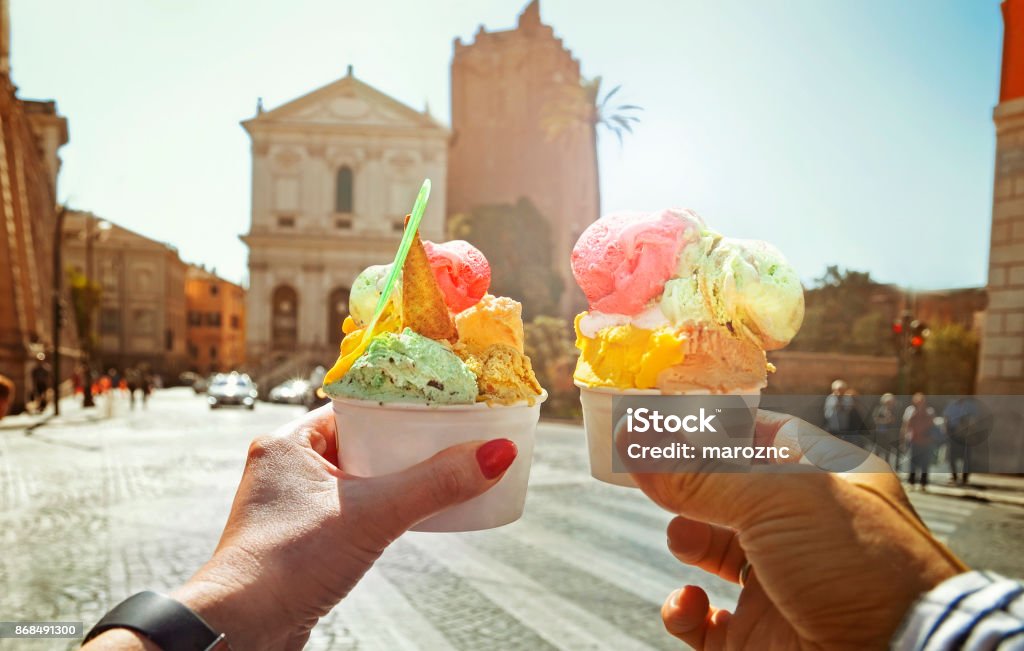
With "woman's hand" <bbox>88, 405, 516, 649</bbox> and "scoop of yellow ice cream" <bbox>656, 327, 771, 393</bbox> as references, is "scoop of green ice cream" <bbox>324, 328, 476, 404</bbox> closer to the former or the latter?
"woman's hand" <bbox>88, 405, 516, 649</bbox>

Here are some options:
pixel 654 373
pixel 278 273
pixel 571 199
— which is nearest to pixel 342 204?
pixel 278 273

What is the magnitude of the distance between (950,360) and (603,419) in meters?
23.0

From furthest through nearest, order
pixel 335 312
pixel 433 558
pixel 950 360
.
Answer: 1. pixel 335 312
2. pixel 950 360
3. pixel 433 558

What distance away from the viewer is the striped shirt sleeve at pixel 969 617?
97cm

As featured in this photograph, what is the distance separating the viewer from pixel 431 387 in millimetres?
1845

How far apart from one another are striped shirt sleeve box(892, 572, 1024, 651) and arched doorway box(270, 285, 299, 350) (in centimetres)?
4237

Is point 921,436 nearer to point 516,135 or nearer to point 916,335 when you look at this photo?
point 916,335

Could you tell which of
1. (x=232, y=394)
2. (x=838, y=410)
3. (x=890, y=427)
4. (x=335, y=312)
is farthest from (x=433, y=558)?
(x=335, y=312)

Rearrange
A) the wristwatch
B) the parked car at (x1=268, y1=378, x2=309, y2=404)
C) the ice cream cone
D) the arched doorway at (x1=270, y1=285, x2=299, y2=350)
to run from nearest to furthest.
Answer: the wristwatch → the ice cream cone → the parked car at (x1=268, y1=378, x2=309, y2=404) → the arched doorway at (x1=270, y1=285, x2=299, y2=350)

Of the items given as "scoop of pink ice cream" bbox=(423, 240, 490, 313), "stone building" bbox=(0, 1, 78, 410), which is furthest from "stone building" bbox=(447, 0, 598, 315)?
"scoop of pink ice cream" bbox=(423, 240, 490, 313)

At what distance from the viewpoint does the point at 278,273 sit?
40656 millimetres

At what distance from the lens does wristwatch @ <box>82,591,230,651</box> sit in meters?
1.35

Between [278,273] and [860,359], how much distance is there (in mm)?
30911

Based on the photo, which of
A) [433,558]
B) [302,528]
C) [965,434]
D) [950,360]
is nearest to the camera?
[302,528]
